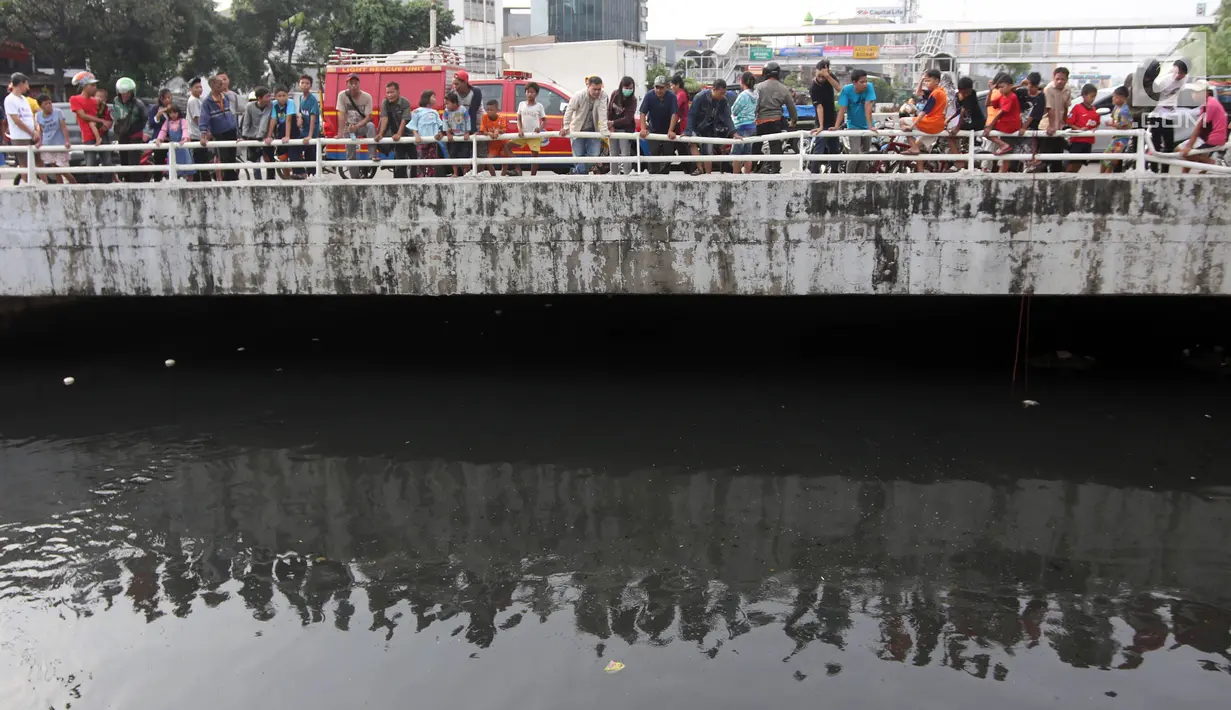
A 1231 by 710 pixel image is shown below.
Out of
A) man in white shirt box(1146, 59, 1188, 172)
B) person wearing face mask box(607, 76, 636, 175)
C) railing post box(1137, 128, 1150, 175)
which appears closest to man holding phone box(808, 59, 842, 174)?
person wearing face mask box(607, 76, 636, 175)

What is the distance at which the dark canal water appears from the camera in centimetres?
580

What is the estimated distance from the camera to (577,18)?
315ft

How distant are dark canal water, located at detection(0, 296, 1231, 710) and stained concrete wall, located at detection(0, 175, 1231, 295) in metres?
1.45

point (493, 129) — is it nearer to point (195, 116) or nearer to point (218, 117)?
point (218, 117)

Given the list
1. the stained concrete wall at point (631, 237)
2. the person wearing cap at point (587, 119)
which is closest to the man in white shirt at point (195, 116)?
the stained concrete wall at point (631, 237)

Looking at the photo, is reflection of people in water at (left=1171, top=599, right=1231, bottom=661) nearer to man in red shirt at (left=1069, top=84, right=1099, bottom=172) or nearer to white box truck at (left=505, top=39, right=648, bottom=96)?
man in red shirt at (left=1069, top=84, right=1099, bottom=172)

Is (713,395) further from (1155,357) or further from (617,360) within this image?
(1155,357)

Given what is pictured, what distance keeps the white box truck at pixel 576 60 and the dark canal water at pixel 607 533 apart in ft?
36.9

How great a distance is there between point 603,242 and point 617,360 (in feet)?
9.08

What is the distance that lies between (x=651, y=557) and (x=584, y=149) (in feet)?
17.6

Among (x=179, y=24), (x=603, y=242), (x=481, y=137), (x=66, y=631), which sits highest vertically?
(x=179, y=24)

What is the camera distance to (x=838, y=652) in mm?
6020

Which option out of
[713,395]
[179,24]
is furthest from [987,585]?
[179,24]

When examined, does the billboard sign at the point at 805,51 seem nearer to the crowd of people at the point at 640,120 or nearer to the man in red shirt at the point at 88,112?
the crowd of people at the point at 640,120
